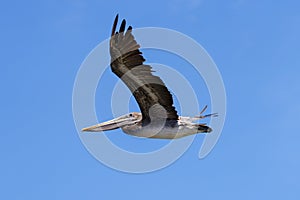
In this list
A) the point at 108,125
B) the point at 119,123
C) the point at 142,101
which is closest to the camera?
the point at 142,101

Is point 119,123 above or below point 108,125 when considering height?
below

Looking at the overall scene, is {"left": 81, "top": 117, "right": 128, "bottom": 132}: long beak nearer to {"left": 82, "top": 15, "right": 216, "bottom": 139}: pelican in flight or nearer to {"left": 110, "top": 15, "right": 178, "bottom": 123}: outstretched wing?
{"left": 82, "top": 15, "right": 216, "bottom": 139}: pelican in flight

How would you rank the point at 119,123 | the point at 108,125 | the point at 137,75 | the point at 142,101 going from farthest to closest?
the point at 108,125 → the point at 119,123 → the point at 142,101 → the point at 137,75

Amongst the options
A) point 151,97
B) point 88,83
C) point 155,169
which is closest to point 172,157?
point 155,169

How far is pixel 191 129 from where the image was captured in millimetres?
18047

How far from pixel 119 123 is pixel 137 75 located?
2517mm

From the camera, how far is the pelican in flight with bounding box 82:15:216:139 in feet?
55.0

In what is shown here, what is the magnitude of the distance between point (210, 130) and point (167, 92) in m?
1.55

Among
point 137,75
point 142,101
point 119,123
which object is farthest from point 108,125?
point 137,75

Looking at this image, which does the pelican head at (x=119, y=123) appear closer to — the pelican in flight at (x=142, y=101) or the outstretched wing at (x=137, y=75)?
the pelican in flight at (x=142, y=101)

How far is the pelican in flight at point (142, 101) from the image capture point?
16766mm

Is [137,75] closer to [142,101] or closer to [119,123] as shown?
[142,101]

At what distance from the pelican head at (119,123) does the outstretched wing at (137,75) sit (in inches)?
17.8

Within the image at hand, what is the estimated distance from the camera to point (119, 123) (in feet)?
63.7
